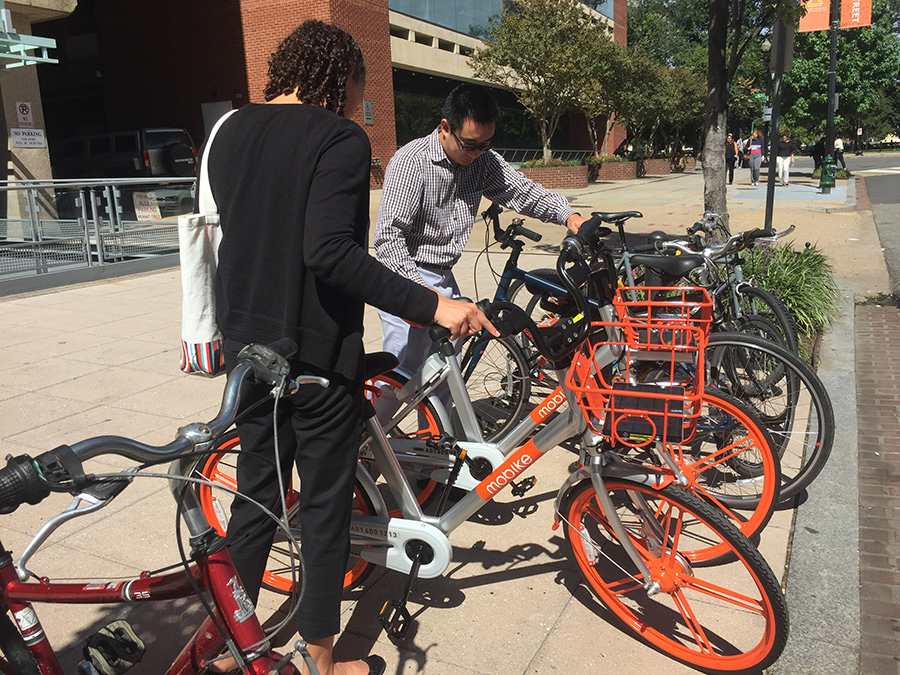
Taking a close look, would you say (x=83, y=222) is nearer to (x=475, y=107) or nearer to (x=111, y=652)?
(x=475, y=107)

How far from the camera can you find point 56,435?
4707 mm

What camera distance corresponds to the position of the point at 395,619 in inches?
105

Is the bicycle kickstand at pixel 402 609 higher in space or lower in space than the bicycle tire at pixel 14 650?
lower

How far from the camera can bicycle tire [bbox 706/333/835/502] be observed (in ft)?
12.0

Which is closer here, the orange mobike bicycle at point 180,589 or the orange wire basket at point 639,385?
the orange mobike bicycle at point 180,589

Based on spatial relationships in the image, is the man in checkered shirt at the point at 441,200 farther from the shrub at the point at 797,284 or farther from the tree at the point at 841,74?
the tree at the point at 841,74

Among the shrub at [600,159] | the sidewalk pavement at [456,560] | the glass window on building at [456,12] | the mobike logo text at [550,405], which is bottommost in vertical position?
the sidewalk pavement at [456,560]

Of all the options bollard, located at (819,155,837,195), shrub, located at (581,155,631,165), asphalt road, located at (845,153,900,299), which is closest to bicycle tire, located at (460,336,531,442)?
asphalt road, located at (845,153,900,299)

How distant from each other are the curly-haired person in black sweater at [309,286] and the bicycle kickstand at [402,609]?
0.27 meters

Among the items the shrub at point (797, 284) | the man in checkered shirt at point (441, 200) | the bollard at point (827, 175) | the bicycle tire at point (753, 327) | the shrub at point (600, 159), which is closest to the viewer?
the man in checkered shirt at point (441, 200)

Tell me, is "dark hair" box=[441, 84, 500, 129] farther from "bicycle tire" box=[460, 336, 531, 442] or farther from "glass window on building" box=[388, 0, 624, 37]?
"glass window on building" box=[388, 0, 624, 37]

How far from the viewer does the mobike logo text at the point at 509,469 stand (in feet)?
8.76

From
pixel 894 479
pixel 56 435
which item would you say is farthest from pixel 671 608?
pixel 56 435

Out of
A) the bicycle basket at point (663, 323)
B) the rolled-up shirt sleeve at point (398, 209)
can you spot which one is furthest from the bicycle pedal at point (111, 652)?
the rolled-up shirt sleeve at point (398, 209)
